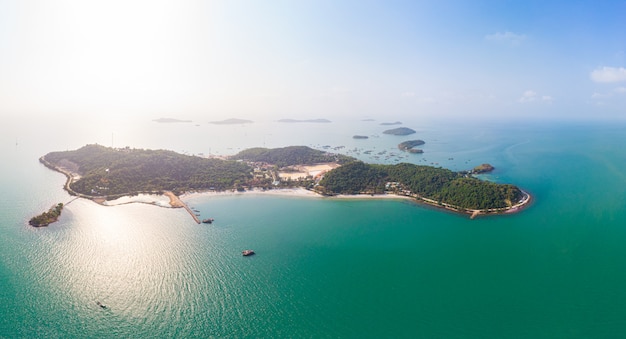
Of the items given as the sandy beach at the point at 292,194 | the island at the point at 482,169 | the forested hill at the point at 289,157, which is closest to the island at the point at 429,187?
the sandy beach at the point at 292,194

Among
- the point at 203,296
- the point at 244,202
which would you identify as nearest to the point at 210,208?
the point at 244,202

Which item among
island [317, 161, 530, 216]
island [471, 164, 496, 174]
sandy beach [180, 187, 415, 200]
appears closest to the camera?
island [317, 161, 530, 216]

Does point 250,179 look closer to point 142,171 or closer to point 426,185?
point 142,171

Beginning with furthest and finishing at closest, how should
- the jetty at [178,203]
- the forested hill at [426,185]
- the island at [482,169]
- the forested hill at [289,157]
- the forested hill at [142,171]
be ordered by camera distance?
the forested hill at [289,157] → the island at [482,169] → the forested hill at [142,171] → the forested hill at [426,185] → the jetty at [178,203]

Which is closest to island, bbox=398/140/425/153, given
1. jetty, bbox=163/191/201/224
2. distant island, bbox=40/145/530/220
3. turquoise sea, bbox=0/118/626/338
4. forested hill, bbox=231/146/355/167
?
forested hill, bbox=231/146/355/167

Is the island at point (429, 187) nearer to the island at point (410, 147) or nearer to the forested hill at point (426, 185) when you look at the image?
the forested hill at point (426, 185)

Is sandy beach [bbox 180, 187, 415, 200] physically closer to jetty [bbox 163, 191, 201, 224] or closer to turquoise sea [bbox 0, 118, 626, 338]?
jetty [bbox 163, 191, 201, 224]

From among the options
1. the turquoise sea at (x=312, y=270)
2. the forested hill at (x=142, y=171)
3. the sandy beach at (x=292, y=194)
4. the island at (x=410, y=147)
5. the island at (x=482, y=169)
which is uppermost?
the island at (x=410, y=147)
